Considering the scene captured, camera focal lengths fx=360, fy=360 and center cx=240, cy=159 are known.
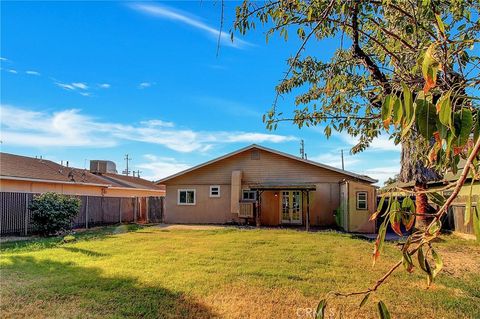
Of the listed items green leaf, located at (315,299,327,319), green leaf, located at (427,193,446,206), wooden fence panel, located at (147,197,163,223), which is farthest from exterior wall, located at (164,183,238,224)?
green leaf, located at (315,299,327,319)

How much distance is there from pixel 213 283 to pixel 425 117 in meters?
5.99

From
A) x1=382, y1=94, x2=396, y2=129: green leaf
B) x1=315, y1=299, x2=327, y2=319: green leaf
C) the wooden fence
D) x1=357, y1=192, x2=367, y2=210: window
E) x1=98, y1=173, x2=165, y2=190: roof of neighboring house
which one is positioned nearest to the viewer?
x1=382, y1=94, x2=396, y2=129: green leaf

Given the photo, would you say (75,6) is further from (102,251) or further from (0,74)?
(102,251)

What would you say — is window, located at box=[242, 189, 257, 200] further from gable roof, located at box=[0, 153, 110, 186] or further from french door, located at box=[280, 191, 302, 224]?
gable roof, located at box=[0, 153, 110, 186]

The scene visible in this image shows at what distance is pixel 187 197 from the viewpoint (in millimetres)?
23000

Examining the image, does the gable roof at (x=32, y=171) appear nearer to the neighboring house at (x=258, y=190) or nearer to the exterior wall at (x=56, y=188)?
the exterior wall at (x=56, y=188)

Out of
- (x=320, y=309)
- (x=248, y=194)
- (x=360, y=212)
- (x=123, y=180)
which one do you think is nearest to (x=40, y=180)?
(x=248, y=194)

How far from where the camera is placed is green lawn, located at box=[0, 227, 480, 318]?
5168mm

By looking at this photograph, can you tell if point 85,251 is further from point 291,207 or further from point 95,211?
point 291,207

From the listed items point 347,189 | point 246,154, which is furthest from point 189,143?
point 347,189

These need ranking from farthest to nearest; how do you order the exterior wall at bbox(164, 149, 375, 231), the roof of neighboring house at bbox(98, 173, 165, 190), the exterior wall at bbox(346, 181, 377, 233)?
the roof of neighboring house at bbox(98, 173, 165, 190) < the exterior wall at bbox(164, 149, 375, 231) < the exterior wall at bbox(346, 181, 377, 233)

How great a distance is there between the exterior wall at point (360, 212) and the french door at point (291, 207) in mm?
4003

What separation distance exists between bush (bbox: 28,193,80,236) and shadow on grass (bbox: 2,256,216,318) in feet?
26.2

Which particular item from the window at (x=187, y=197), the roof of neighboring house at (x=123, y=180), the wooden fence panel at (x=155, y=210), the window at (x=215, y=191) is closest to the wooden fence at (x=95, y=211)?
the wooden fence panel at (x=155, y=210)
